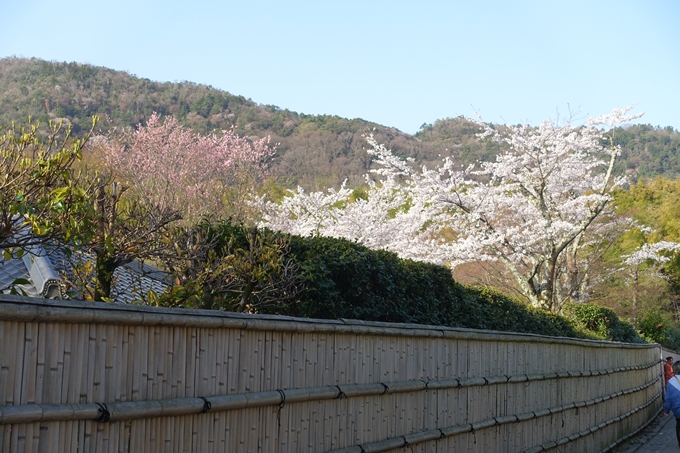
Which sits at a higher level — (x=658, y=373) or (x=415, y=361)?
(x=415, y=361)

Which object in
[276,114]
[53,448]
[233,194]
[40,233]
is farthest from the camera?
[276,114]

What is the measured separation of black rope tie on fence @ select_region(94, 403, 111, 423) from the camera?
3.58 m

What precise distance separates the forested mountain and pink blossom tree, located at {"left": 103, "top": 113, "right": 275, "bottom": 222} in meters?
12.1

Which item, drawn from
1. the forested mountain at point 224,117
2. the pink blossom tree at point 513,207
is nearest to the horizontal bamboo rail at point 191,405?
the pink blossom tree at point 513,207

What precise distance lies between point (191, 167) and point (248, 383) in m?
24.2

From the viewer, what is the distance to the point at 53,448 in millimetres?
3361

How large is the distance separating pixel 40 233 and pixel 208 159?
82.1 ft

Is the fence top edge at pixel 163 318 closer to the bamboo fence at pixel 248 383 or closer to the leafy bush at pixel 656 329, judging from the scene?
the bamboo fence at pixel 248 383

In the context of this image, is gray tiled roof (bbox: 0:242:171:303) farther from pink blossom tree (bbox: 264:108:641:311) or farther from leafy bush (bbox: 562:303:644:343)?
leafy bush (bbox: 562:303:644:343)

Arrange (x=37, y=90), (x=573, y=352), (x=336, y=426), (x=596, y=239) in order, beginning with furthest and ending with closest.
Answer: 1. (x=37, y=90)
2. (x=596, y=239)
3. (x=573, y=352)
4. (x=336, y=426)

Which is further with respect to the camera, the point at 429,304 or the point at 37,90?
the point at 37,90

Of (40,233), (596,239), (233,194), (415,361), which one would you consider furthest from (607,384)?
(596,239)

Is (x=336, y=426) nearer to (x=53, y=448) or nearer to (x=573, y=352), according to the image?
(x=53, y=448)

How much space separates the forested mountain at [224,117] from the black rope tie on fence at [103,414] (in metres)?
39.5
